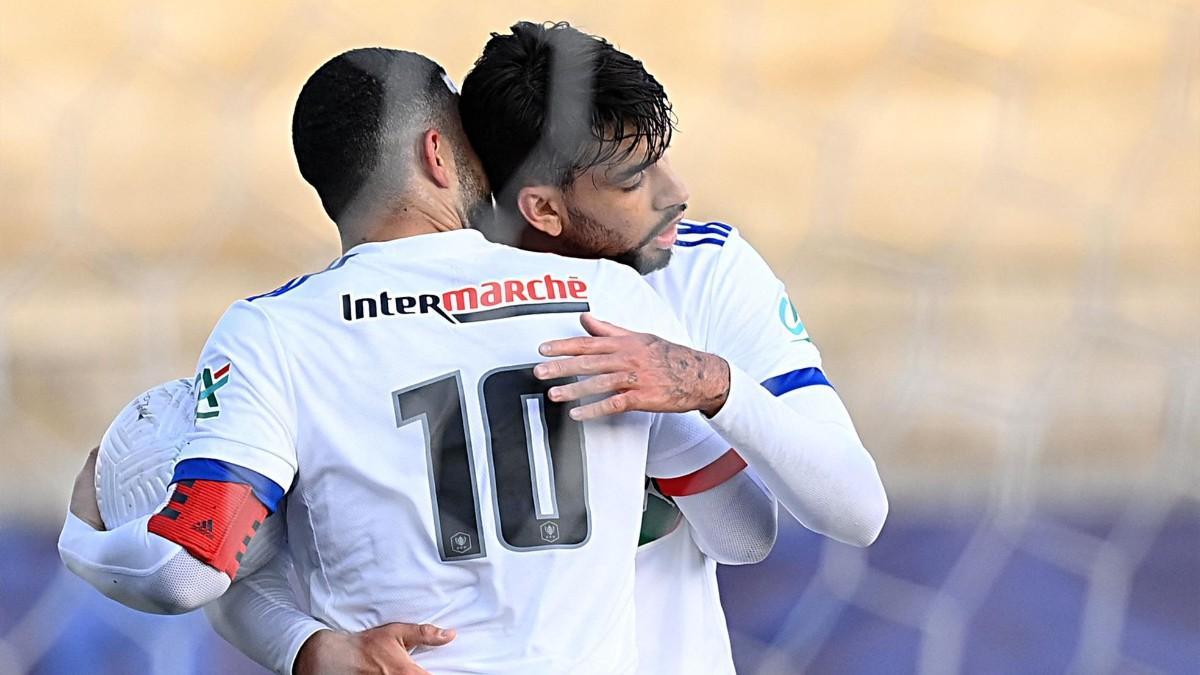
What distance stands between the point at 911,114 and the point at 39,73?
1686 mm

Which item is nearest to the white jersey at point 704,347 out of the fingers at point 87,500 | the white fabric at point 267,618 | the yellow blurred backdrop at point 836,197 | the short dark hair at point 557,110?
the short dark hair at point 557,110

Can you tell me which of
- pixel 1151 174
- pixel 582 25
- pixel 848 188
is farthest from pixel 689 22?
pixel 1151 174

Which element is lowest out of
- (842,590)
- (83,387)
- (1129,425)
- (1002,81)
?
(842,590)

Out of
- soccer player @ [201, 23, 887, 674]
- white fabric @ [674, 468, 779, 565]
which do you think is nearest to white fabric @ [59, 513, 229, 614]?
soccer player @ [201, 23, 887, 674]

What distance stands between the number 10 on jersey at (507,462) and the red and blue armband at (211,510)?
0.40 feet

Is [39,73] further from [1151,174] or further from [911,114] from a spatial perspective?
[1151,174]

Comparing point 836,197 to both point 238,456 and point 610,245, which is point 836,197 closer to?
point 610,245

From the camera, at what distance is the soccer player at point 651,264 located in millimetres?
1165

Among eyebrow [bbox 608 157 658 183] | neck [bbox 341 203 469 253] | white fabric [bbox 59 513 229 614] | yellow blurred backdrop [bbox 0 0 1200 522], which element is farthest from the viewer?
yellow blurred backdrop [bbox 0 0 1200 522]

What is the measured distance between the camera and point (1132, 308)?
2580 millimetres

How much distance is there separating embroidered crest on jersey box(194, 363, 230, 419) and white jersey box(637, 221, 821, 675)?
400 mm

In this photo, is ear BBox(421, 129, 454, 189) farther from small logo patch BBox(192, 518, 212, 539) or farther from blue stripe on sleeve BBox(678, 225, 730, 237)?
small logo patch BBox(192, 518, 212, 539)

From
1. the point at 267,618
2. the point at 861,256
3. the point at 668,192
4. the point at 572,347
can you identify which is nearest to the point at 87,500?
the point at 267,618

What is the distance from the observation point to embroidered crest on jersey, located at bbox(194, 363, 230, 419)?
105cm
